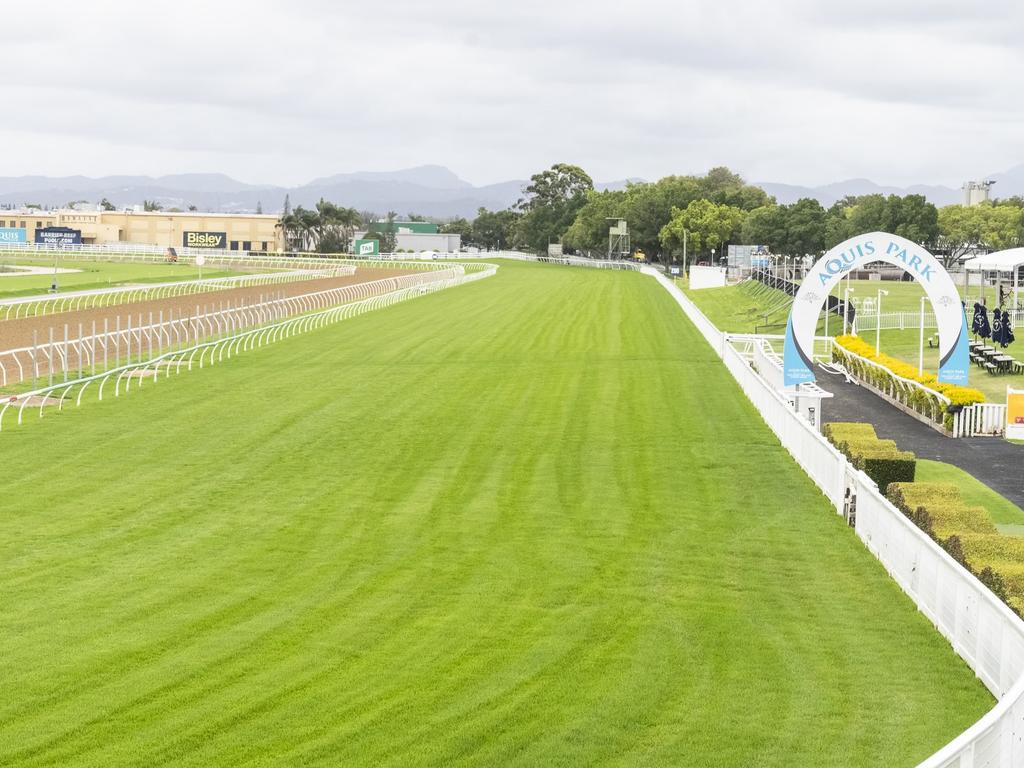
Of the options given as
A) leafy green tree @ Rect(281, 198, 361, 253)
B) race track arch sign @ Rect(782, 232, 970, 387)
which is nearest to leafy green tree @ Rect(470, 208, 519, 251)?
leafy green tree @ Rect(281, 198, 361, 253)

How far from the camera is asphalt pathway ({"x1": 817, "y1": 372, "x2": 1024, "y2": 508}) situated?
20.0 m

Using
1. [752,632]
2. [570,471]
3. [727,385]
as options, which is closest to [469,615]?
[752,632]

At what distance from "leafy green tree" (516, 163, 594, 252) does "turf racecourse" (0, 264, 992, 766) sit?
5344 inches

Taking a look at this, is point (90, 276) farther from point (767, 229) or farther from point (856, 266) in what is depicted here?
point (767, 229)

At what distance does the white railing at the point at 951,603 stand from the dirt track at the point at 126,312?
913 inches

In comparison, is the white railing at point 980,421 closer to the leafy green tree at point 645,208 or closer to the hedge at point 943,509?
the hedge at point 943,509

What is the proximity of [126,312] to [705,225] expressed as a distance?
80249mm

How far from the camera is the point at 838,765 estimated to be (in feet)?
26.8

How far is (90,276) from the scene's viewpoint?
74562 mm

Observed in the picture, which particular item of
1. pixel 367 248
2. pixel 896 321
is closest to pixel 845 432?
pixel 896 321

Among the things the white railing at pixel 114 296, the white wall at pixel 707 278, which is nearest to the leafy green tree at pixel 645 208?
the white wall at pixel 707 278

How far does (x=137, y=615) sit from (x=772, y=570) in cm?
583

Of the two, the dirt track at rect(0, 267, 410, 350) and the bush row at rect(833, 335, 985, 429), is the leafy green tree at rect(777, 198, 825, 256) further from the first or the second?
the bush row at rect(833, 335, 985, 429)

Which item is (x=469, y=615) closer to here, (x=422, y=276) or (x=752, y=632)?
(x=752, y=632)
